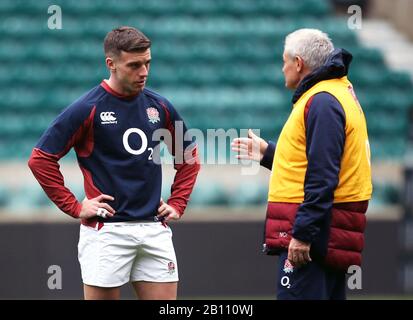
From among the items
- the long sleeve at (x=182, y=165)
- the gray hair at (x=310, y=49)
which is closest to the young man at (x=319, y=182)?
the gray hair at (x=310, y=49)

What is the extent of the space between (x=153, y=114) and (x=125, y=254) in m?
0.71

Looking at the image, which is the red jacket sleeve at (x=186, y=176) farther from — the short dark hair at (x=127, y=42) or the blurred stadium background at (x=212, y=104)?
the blurred stadium background at (x=212, y=104)

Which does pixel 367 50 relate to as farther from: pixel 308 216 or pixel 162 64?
pixel 308 216

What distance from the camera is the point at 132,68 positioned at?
496 centimetres

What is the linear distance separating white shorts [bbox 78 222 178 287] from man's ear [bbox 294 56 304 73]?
1.04 meters

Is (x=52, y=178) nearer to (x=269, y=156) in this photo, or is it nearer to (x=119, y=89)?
(x=119, y=89)

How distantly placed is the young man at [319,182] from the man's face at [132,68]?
711 mm

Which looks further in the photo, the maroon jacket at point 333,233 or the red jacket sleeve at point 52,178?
the red jacket sleeve at point 52,178

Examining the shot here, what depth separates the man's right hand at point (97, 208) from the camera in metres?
4.92

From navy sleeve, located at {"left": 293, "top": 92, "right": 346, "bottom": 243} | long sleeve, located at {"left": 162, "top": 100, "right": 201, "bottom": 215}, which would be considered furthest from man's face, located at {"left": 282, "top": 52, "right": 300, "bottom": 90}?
long sleeve, located at {"left": 162, "top": 100, "right": 201, "bottom": 215}

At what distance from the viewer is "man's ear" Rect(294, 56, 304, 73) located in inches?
197

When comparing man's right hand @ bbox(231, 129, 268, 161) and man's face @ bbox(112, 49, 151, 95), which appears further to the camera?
man's right hand @ bbox(231, 129, 268, 161)

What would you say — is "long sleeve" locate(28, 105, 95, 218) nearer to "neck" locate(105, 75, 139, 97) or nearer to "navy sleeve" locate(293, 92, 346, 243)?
"neck" locate(105, 75, 139, 97)

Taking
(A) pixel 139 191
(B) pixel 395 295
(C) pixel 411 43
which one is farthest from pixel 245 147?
(C) pixel 411 43
